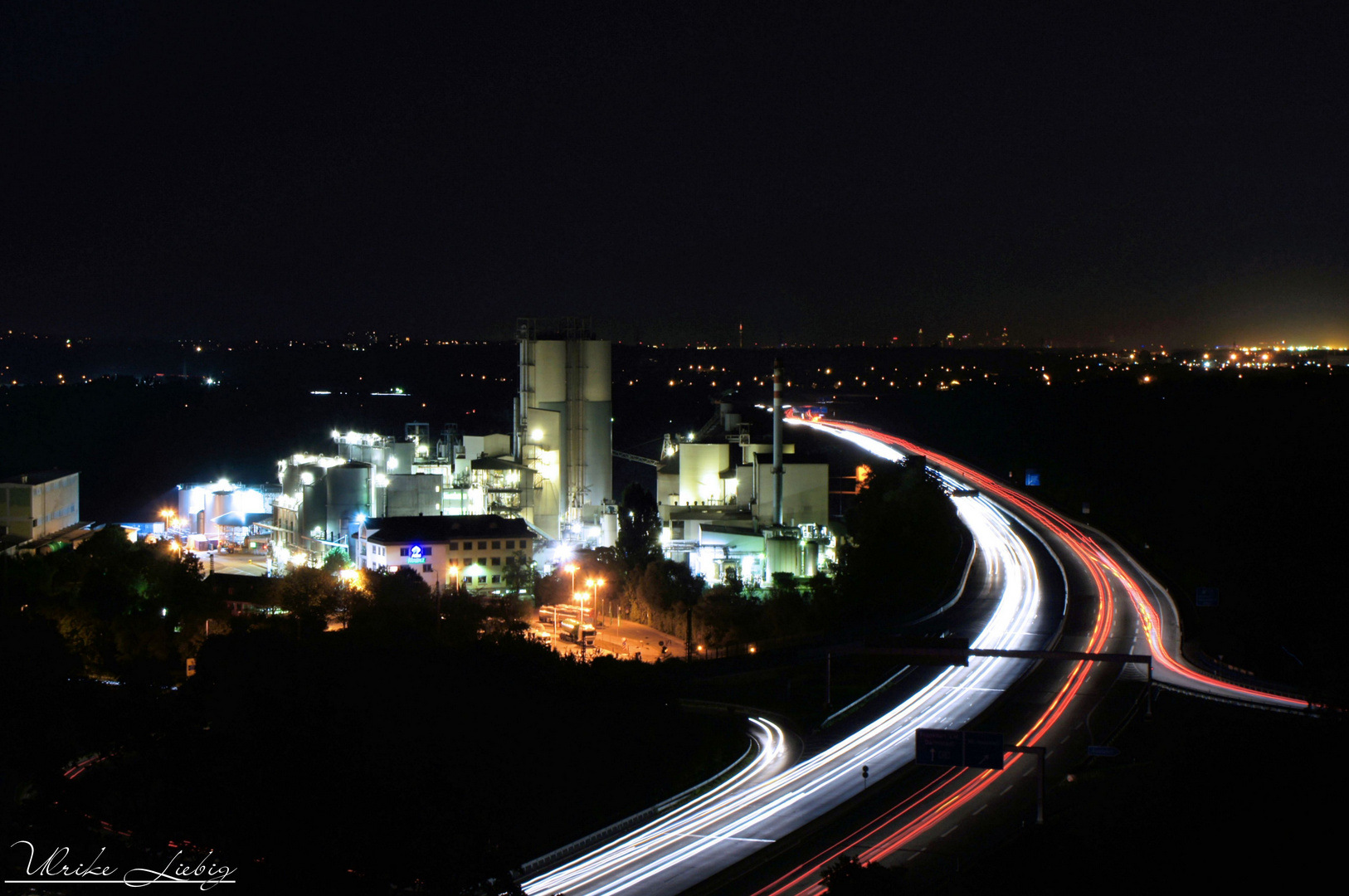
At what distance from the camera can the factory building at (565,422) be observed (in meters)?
33.5

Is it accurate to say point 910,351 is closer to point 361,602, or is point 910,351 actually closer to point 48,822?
point 361,602

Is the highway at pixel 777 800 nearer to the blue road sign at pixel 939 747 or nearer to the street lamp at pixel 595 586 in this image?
the blue road sign at pixel 939 747

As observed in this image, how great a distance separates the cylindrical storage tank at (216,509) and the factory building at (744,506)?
1363 cm

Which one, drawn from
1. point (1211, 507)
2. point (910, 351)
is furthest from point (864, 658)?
point (910, 351)

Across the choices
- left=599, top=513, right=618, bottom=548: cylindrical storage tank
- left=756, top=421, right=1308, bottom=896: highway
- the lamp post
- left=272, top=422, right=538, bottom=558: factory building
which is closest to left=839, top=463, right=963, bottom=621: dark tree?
left=756, top=421, right=1308, bottom=896: highway

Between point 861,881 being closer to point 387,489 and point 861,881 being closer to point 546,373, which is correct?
point 387,489

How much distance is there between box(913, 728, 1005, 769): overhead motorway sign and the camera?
13.2m

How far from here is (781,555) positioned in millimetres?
28203

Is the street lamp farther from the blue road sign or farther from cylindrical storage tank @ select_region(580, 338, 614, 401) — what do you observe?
the blue road sign

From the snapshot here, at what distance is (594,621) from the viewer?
1029 inches

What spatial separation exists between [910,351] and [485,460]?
123 metres

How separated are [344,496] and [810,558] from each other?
11.9 meters

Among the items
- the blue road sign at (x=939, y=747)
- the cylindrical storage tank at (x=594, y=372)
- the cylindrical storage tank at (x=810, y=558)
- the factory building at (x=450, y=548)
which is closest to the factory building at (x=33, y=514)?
the factory building at (x=450, y=548)

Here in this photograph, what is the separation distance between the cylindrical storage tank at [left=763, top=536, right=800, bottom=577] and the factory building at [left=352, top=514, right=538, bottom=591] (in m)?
5.59
